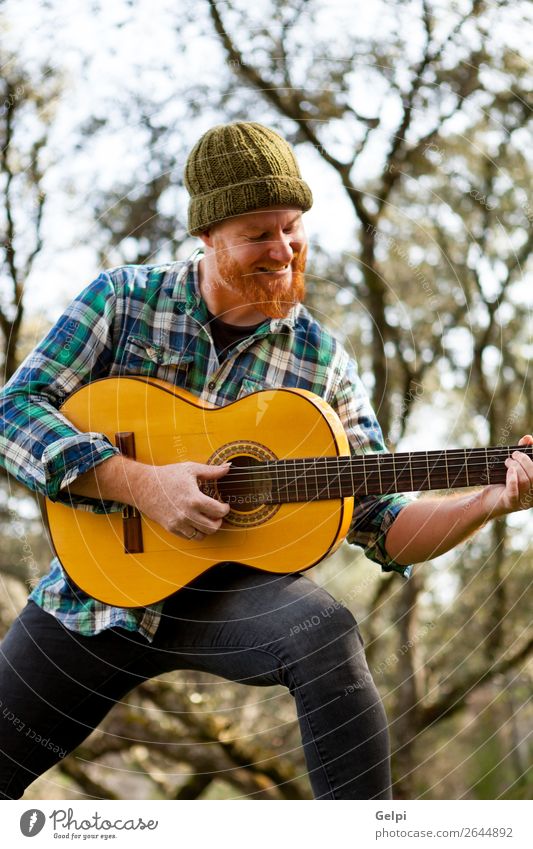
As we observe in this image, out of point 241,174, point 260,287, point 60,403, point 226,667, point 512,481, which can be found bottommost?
point 226,667

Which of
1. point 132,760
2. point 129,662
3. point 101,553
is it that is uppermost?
point 101,553

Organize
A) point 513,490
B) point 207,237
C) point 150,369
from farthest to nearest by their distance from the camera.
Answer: point 207,237
point 150,369
point 513,490

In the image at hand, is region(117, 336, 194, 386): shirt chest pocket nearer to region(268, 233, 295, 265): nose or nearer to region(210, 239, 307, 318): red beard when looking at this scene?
region(210, 239, 307, 318): red beard

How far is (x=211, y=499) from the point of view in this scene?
2.41m

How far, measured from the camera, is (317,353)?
8.95 ft

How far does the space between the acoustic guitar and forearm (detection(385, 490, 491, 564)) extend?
9cm

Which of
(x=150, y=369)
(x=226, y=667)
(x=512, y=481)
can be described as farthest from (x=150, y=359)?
(x=512, y=481)

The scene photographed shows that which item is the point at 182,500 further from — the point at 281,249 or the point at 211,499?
the point at 281,249

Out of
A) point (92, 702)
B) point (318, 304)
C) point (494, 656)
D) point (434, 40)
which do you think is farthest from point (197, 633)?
point (494, 656)

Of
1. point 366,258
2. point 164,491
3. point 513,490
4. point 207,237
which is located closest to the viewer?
point 513,490

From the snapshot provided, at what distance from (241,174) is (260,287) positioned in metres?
0.32

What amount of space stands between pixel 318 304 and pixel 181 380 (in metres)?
3.71

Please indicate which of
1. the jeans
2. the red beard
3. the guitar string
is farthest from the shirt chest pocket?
the jeans
